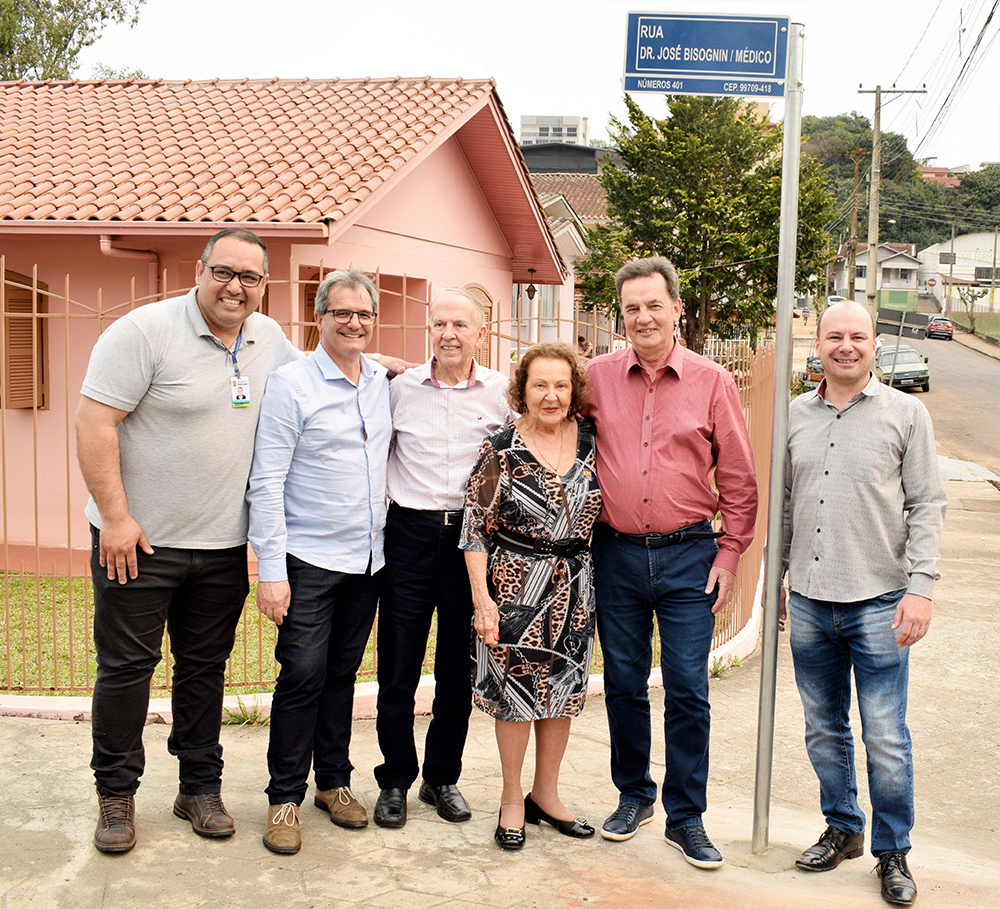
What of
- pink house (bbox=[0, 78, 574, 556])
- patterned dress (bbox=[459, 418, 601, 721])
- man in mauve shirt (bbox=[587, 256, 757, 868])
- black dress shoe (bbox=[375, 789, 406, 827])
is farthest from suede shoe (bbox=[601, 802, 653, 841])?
pink house (bbox=[0, 78, 574, 556])

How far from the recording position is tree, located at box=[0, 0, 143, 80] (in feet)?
96.8

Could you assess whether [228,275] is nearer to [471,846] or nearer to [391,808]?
[391,808]

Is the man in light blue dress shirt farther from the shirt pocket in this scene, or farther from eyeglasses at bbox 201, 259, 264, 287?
the shirt pocket

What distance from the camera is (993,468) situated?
21.0 m

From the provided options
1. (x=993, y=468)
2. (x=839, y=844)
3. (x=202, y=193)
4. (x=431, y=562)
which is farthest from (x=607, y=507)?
(x=993, y=468)

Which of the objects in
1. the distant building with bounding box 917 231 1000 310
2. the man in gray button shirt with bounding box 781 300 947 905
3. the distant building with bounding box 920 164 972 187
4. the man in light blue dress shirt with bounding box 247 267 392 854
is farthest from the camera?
the distant building with bounding box 920 164 972 187

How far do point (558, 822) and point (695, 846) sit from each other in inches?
20.2

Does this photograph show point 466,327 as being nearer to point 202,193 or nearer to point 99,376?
point 99,376

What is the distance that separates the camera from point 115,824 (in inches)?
143

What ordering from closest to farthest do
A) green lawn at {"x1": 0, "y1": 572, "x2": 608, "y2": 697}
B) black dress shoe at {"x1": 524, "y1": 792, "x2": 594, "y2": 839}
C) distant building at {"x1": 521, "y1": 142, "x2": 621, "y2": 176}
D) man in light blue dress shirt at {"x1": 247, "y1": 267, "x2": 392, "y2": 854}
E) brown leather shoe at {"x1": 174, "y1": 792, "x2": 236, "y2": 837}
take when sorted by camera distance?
man in light blue dress shirt at {"x1": 247, "y1": 267, "x2": 392, "y2": 854}
brown leather shoe at {"x1": 174, "y1": 792, "x2": 236, "y2": 837}
black dress shoe at {"x1": 524, "y1": 792, "x2": 594, "y2": 839}
green lawn at {"x1": 0, "y1": 572, "x2": 608, "y2": 697}
distant building at {"x1": 521, "y1": 142, "x2": 621, "y2": 176}

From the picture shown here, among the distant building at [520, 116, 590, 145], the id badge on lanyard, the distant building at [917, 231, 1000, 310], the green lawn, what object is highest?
the distant building at [520, 116, 590, 145]

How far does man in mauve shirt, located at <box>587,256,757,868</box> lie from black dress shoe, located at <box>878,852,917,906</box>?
0.54m

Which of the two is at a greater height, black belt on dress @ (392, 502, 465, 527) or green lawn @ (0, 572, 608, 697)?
black belt on dress @ (392, 502, 465, 527)

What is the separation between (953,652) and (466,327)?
4.99 m
